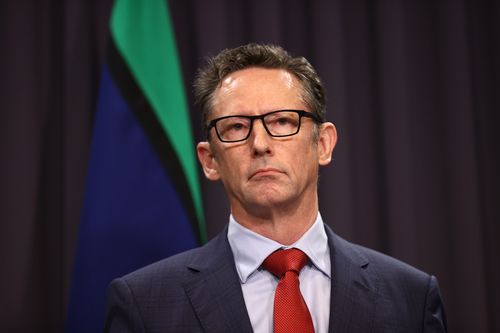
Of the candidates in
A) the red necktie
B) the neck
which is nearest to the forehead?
the neck

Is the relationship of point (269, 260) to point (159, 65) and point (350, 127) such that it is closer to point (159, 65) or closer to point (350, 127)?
point (159, 65)

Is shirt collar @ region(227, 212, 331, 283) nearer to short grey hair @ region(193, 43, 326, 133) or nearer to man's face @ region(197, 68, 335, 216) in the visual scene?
man's face @ region(197, 68, 335, 216)

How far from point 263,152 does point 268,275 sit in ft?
0.91

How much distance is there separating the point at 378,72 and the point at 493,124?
1.66 ft

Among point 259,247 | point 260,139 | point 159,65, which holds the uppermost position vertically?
point 159,65

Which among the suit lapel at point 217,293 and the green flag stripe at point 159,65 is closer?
the suit lapel at point 217,293

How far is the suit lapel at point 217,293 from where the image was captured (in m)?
1.32

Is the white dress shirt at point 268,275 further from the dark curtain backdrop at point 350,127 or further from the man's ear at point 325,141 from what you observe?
the dark curtain backdrop at point 350,127

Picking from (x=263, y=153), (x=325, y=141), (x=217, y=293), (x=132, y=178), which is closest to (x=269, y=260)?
(x=217, y=293)

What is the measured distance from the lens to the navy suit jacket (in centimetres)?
134

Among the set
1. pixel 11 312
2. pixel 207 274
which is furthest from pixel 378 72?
pixel 11 312

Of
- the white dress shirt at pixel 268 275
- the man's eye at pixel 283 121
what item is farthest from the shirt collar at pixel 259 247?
the man's eye at pixel 283 121

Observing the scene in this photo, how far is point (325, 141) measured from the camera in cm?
160

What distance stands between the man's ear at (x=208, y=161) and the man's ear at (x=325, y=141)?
0.26 m
